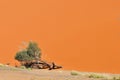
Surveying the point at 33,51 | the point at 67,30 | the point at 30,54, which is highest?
the point at 67,30

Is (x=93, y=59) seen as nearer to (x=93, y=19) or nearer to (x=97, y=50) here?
(x=97, y=50)

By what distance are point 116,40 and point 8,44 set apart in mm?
8972

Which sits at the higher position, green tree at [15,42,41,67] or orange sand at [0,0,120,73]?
orange sand at [0,0,120,73]

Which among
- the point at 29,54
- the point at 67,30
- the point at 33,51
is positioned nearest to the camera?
the point at 33,51

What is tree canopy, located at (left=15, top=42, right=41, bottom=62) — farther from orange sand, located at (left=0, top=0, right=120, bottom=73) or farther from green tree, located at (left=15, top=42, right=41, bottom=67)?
orange sand, located at (left=0, top=0, right=120, bottom=73)

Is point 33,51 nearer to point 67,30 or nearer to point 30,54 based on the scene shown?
point 30,54

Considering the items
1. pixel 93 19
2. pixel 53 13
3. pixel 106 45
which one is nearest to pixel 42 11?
pixel 53 13

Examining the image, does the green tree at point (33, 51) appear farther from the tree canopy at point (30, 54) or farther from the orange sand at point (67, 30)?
the orange sand at point (67, 30)

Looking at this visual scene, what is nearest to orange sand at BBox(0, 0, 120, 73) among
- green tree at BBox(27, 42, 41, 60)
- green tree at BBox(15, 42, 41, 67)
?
green tree at BBox(27, 42, 41, 60)

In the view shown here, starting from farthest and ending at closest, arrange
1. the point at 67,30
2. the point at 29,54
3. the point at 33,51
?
A: the point at 67,30
the point at 29,54
the point at 33,51

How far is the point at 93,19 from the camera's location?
44344mm

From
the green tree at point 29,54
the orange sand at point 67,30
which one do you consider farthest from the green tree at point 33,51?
the orange sand at point 67,30

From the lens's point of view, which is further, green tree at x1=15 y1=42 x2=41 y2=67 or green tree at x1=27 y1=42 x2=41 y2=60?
green tree at x1=27 y1=42 x2=41 y2=60

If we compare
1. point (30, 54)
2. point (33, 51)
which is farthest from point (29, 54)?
point (33, 51)
